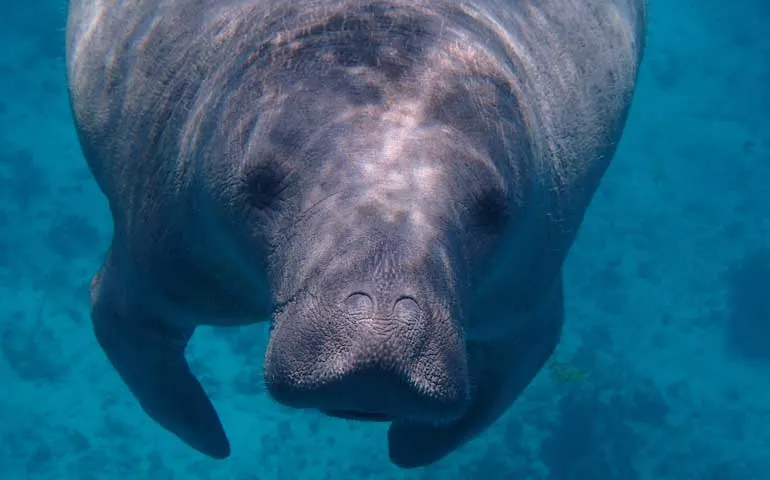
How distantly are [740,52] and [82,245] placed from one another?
17.8 meters

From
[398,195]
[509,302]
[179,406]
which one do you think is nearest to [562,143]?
[509,302]

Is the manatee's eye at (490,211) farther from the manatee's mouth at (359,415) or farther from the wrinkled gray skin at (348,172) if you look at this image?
the manatee's mouth at (359,415)

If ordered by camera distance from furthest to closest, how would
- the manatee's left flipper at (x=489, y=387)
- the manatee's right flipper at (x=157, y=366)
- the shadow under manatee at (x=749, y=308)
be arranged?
the shadow under manatee at (x=749, y=308), the manatee's left flipper at (x=489, y=387), the manatee's right flipper at (x=157, y=366)

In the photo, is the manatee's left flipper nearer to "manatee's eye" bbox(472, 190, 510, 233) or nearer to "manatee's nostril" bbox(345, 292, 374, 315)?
"manatee's eye" bbox(472, 190, 510, 233)

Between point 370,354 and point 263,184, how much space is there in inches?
31.5

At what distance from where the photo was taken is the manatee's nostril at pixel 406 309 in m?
2.24

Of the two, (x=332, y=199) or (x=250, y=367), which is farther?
(x=250, y=367)

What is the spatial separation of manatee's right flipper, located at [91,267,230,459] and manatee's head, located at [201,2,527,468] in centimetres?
202

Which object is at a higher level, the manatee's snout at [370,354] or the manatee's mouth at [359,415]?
the manatee's snout at [370,354]

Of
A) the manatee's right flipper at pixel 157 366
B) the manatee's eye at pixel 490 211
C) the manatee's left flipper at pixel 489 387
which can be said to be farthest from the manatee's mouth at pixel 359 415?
the manatee's left flipper at pixel 489 387

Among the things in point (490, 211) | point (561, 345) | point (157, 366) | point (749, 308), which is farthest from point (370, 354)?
point (749, 308)

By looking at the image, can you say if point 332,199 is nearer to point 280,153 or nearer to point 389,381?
point 280,153

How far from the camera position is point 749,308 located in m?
16.7

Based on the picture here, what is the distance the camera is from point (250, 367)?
13.5m
